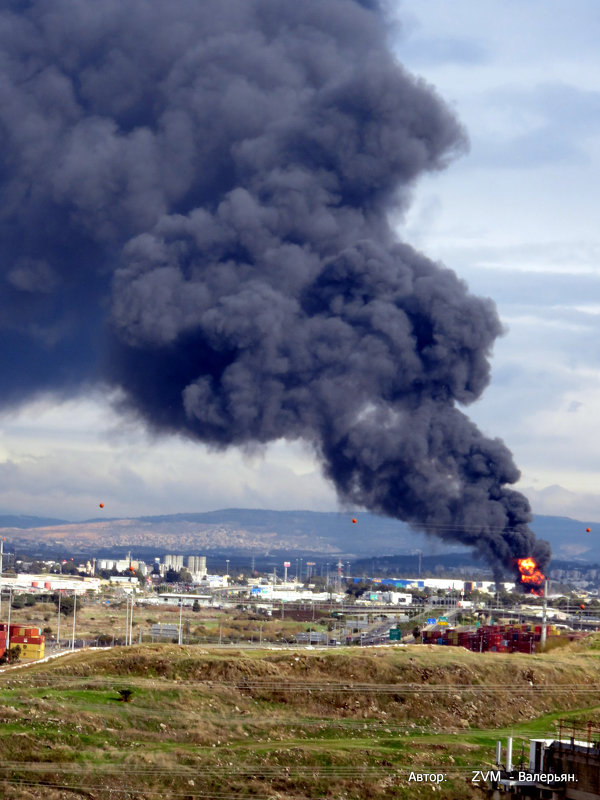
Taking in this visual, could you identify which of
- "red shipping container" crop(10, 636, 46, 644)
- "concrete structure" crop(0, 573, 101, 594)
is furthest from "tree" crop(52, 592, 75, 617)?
"red shipping container" crop(10, 636, 46, 644)

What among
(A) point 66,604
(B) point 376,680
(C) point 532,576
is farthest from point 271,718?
(A) point 66,604

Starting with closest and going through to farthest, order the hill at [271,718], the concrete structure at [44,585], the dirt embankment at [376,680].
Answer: the hill at [271,718] < the dirt embankment at [376,680] < the concrete structure at [44,585]

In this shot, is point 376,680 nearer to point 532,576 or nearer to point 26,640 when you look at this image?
point 26,640

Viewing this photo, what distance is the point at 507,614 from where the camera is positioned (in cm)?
9050

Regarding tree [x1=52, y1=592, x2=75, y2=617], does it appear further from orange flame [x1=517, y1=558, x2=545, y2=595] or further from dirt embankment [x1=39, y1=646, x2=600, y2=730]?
dirt embankment [x1=39, y1=646, x2=600, y2=730]

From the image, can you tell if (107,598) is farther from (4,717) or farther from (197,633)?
(4,717)

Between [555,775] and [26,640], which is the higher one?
[555,775]

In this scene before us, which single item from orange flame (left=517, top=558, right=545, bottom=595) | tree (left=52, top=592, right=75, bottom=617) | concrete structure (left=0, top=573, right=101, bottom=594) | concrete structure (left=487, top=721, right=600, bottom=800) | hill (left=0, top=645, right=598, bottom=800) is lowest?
concrete structure (left=0, top=573, right=101, bottom=594)

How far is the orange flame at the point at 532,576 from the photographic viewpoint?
279ft

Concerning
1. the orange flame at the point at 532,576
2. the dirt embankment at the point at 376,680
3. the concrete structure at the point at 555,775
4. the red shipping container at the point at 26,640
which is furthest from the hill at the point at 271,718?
the orange flame at the point at 532,576

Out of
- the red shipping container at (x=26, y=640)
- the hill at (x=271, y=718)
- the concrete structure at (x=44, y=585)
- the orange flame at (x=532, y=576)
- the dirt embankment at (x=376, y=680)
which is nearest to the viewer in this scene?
the hill at (x=271, y=718)

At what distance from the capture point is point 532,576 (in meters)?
87.1

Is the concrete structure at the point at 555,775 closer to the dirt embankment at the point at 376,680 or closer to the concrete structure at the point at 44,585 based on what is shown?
the dirt embankment at the point at 376,680

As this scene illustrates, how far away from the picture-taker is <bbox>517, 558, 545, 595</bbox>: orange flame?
279 ft
